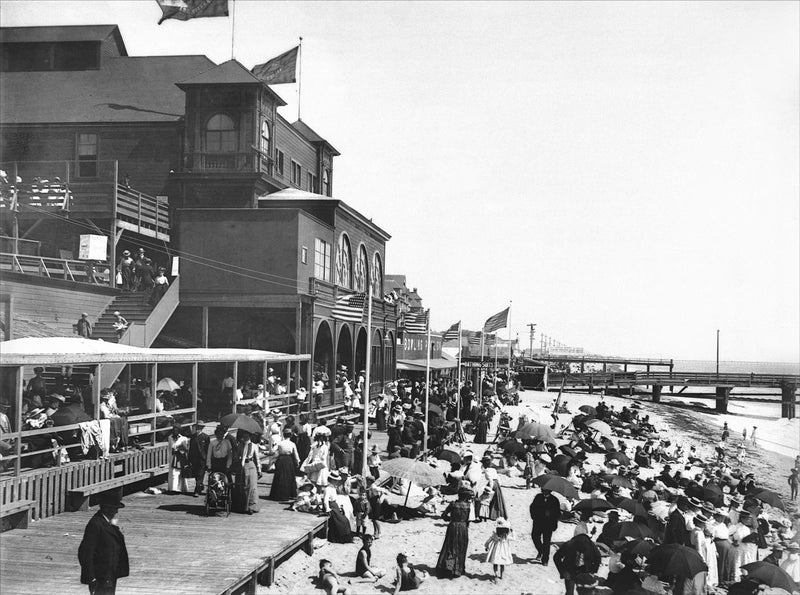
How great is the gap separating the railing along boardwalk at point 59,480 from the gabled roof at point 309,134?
32959 millimetres

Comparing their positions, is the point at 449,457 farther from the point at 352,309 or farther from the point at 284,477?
the point at 352,309

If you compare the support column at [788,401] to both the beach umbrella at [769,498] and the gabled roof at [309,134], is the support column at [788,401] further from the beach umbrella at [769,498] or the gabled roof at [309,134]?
the beach umbrella at [769,498]

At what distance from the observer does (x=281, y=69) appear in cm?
3438

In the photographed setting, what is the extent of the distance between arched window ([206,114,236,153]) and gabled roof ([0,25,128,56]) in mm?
10180

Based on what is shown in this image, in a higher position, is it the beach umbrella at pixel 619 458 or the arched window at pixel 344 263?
the arched window at pixel 344 263

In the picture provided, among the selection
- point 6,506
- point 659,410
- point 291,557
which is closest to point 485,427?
point 291,557

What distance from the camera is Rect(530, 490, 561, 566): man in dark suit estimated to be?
1280cm

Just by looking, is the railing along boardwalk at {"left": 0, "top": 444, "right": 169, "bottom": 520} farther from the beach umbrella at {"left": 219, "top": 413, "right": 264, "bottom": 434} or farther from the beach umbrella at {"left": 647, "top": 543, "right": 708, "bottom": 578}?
the beach umbrella at {"left": 647, "top": 543, "right": 708, "bottom": 578}

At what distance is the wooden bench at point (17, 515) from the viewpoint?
11.2 metres

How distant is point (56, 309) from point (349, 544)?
13794 millimetres

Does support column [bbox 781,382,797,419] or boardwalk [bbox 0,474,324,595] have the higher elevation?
boardwalk [bbox 0,474,324,595]

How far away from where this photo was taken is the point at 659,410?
56.2 meters

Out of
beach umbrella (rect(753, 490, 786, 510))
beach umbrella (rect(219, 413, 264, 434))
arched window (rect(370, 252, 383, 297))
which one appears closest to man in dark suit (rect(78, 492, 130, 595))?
beach umbrella (rect(219, 413, 264, 434))

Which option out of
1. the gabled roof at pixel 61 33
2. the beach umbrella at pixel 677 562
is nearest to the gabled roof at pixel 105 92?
the gabled roof at pixel 61 33
